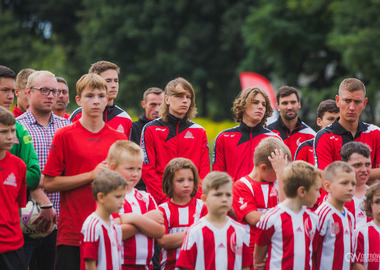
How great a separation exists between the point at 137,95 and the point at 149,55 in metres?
3.36

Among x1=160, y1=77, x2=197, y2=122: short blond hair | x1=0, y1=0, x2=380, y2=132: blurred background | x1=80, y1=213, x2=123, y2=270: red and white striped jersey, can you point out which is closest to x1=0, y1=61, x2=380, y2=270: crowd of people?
x1=80, y1=213, x2=123, y2=270: red and white striped jersey

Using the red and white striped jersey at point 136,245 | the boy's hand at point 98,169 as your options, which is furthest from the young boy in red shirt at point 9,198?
the red and white striped jersey at point 136,245

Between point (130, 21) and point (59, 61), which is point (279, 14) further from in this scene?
point (59, 61)

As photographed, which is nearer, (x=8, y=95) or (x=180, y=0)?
(x=8, y=95)

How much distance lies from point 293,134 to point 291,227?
3.43 m

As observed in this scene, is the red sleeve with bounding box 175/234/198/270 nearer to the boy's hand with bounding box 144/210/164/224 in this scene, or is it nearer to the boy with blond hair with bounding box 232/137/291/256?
the boy's hand with bounding box 144/210/164/224

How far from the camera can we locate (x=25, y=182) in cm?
572

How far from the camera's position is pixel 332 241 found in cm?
580

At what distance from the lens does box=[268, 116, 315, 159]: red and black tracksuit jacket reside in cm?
877

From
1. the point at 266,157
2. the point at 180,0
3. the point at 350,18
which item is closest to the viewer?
the point at 266,157

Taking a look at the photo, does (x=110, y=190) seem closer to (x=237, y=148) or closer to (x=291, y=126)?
(x=237, y=148)

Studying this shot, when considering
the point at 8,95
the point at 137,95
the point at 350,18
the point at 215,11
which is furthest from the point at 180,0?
the point at 8,95

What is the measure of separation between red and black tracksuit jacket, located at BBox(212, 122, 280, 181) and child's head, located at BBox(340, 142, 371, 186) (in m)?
1.25

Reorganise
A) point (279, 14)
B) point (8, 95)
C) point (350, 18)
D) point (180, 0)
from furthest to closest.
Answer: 1. point (180, 0)
2. point (279, 14)
3. point (350, 18)
4. point (8, 95)
